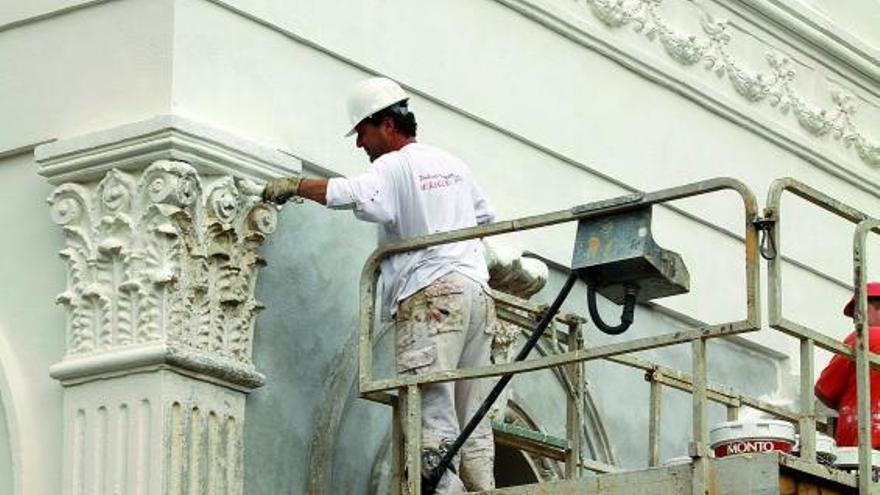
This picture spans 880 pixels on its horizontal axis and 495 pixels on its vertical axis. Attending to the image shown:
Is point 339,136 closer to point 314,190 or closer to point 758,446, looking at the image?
point 314,190

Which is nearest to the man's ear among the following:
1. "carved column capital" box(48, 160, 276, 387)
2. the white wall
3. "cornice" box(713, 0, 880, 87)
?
"carved column capital" box(48, 160, 276, 387)

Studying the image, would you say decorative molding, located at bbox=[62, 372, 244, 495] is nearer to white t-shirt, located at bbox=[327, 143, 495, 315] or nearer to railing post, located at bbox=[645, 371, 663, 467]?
white t-shirt, located at bbox=[327, 143, 495, 315]

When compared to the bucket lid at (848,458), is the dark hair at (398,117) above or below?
above

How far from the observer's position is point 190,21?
14125 mm

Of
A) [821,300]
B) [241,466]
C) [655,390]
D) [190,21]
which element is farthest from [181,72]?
[821,300]

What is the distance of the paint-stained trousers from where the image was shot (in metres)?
13.4

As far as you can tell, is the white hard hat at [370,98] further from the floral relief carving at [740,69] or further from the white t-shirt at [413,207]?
the floral relief carving at [740,69]

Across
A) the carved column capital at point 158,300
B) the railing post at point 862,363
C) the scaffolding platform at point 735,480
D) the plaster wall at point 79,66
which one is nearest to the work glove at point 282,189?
the carved column capital at point 158,300

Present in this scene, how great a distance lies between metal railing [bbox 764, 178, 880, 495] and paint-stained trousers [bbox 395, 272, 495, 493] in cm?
149

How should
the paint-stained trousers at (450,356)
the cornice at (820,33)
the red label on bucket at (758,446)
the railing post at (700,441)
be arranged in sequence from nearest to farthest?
the railing post at (700,441)
the red label on bucket at (758,446)
the paint-stained trousers at (450,356)
the cornice at (820,33)

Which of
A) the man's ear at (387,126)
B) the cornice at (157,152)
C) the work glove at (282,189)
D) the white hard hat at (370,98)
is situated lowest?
the work glove at (282,189)

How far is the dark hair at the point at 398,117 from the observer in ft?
45.6

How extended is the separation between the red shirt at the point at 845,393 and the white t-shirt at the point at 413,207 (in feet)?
6.81

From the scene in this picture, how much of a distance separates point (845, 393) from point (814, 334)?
86.0 inches
